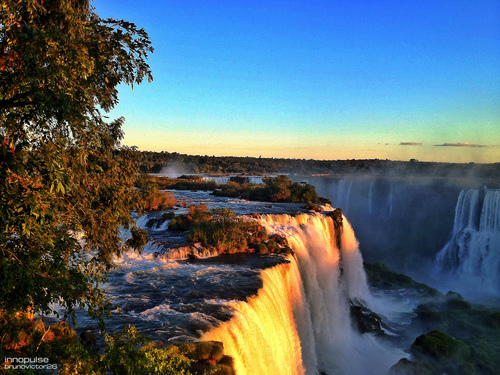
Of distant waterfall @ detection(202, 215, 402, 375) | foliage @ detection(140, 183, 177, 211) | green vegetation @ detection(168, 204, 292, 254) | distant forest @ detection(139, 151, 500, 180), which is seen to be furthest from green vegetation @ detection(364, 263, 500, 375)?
distant forest @ detection(139, 151, 500, 180)

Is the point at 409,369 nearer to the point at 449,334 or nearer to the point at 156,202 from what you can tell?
the point at 449,334

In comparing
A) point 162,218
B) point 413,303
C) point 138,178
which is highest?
point 138,178

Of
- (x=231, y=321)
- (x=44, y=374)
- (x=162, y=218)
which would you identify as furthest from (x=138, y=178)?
(x=162, y=218)

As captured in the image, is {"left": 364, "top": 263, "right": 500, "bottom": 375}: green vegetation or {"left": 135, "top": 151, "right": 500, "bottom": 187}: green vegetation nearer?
{"left": 364, "top": 263, "right": 500, "bottom": 375}: green vegetation

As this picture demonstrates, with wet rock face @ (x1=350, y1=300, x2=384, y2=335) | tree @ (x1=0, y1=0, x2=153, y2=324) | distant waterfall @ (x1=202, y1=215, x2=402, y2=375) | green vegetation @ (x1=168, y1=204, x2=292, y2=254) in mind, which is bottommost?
wet rock face @ (x1=350, y1=300, x2=384, y2=335)

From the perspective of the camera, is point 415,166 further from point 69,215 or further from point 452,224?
point 69,215

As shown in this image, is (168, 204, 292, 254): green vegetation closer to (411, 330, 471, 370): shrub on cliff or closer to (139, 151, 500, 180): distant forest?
(411, 330, 471, 370): shrub on cliff

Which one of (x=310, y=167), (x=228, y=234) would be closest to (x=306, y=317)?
(x=228, y=234)

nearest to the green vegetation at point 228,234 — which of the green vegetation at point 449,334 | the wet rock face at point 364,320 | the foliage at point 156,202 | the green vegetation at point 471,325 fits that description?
the foliage at point 156,202
